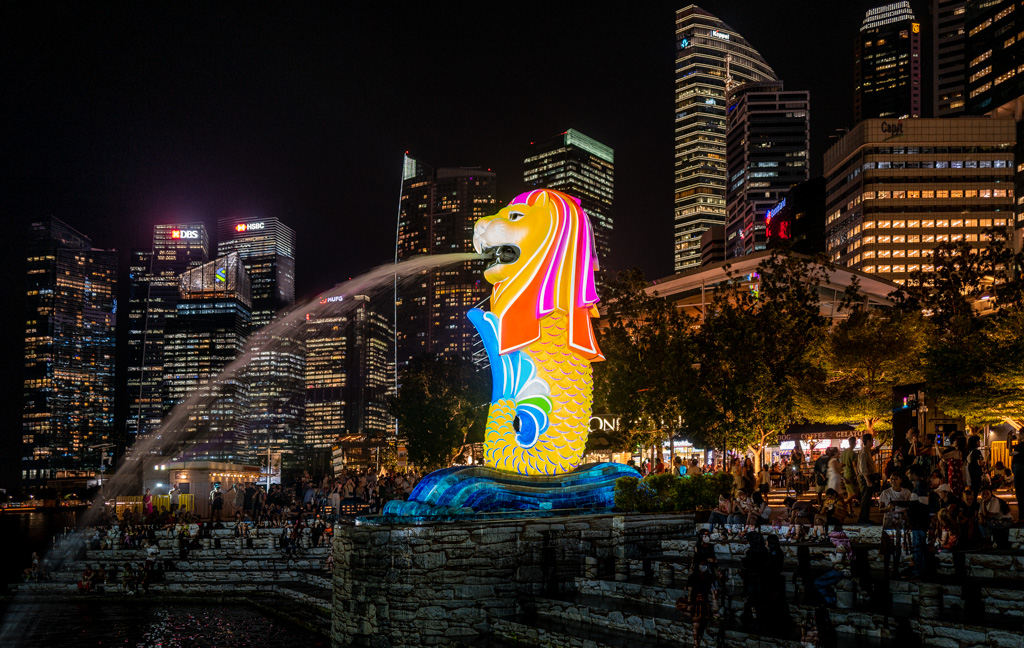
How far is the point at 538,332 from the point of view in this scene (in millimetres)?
20703

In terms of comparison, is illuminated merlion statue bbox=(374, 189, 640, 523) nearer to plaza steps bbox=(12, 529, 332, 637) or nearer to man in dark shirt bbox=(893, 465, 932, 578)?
man in dark shirt bbox=(893, 465, 932, 578)

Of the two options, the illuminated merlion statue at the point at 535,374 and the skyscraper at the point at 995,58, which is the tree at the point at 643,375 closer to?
the illuminated merlion statue at the point at 535,374

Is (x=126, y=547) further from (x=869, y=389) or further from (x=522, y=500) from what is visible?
(x=869, y=389)

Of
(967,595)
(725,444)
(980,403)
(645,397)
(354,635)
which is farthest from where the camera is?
(645,397)

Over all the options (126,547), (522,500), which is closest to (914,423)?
(522,500)

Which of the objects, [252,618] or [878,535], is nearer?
[878,535]

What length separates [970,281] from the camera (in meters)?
42.9

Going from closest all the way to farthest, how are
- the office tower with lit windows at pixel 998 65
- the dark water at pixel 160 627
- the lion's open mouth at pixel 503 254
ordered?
the lion's open mouth at pixel 503 254, the dark water at pixel 160 627, the office tower with lit windows at pixel 998 65

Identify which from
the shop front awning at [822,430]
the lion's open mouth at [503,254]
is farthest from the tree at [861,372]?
the lion's open mouth at [503,254]

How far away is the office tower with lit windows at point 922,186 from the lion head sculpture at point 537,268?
123149 mm

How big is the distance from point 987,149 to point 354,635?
138428mm

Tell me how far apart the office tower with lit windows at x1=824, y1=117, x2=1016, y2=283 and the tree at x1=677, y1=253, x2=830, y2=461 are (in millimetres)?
107116

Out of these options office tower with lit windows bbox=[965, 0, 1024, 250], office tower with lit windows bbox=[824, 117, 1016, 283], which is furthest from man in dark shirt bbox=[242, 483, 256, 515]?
office tower with lit windows bbox=[965, 0, 1024, 250]

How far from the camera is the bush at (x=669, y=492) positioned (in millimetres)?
19719
